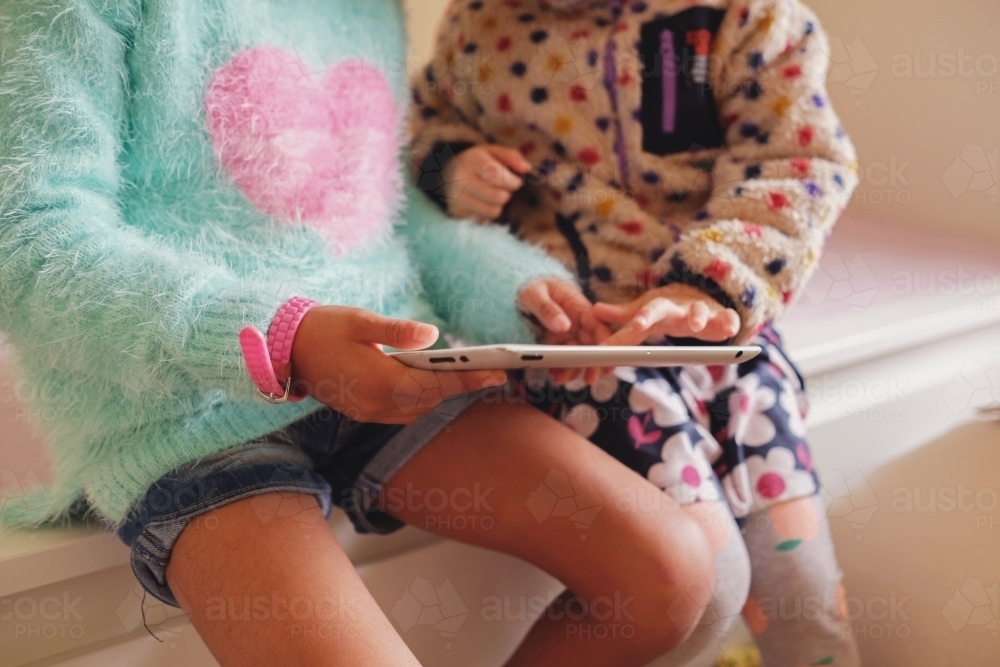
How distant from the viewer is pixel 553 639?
Result: 1.94 ft

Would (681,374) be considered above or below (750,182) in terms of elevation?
below

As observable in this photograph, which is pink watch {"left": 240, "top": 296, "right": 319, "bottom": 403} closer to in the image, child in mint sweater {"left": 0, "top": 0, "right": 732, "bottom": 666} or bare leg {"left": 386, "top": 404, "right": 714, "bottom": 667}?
child in mint sweater {"left": 0, "top": 0, "right": 732, "bottom": 666}

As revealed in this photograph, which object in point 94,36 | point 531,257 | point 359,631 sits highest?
point 94,36

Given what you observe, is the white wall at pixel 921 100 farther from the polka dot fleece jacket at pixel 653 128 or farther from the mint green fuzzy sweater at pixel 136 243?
the mint green fuzzy sweater at pixel 136 243

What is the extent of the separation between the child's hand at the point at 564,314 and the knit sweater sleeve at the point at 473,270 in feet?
0.04

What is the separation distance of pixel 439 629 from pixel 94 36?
0.51m

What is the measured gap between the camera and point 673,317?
60 centimetres

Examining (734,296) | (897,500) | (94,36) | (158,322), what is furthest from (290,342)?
(897,500)

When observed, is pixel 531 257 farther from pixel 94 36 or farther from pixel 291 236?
pixel 94 36

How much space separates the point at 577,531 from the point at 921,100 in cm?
93

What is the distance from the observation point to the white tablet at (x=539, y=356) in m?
0.43

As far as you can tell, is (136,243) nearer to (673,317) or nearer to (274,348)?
(274,348)

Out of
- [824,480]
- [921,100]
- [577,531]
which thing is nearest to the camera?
[577,531]

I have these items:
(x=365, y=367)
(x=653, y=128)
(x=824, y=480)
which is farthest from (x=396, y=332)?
(x=824, y=480)
